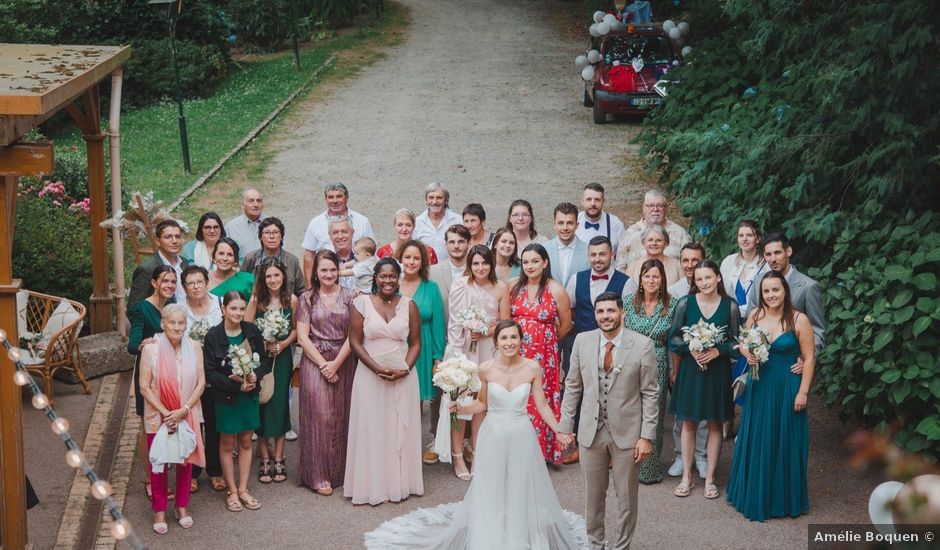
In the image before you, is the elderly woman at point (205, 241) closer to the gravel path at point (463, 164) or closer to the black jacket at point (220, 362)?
the black jacket at point (220, 362)

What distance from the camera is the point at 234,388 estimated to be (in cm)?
860

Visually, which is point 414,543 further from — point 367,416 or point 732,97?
point 732,97

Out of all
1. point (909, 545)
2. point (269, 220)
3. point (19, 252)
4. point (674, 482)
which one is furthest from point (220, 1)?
point (909, 545)

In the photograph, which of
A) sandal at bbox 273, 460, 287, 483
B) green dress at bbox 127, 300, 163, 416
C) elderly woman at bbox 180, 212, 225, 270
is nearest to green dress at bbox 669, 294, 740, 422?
sandal at bbox 273, 460, 287, 483

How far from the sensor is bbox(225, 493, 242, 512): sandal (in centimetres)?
870

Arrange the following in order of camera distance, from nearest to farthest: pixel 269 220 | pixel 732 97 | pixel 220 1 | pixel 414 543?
pixel 414 543
pixel 269 220
pixel 732 97
pixel 220 1

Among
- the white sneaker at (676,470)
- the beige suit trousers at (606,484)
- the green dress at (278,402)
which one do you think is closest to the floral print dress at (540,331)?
the white sneaker at (676,470)

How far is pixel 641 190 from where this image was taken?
18.2 metres

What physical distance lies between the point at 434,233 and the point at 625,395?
3989 millimetres

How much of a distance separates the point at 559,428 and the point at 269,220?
3724 millimetres

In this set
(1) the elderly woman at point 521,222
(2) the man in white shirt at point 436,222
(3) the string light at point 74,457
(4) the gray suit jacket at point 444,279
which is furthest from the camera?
(2) the man in white shirt at point 436,222

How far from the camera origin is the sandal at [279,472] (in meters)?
9.25

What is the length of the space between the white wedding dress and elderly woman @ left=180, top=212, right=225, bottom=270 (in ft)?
12.2

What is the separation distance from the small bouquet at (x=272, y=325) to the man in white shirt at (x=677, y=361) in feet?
10.6
